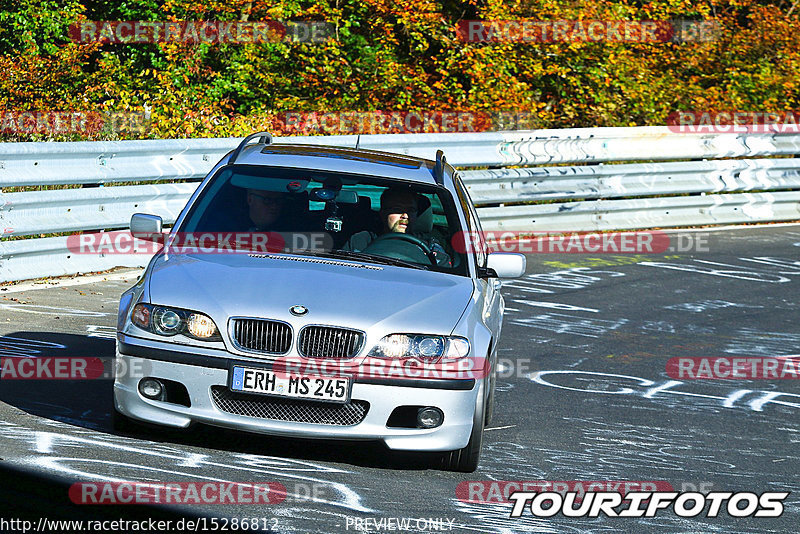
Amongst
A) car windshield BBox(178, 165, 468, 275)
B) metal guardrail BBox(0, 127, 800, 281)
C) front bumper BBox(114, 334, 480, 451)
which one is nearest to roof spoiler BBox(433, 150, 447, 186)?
car windshield BBox(178, 165, 468, 275)

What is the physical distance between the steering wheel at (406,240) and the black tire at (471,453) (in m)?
1.11

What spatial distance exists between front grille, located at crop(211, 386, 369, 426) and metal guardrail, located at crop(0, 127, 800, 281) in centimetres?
416

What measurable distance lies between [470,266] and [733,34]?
20.9 metres

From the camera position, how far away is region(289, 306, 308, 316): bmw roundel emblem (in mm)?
6172

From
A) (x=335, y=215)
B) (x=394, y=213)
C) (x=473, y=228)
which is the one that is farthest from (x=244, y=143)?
(x=473, y=228)

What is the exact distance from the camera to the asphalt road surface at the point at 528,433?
18.9ft

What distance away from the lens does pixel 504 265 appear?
7.54 m

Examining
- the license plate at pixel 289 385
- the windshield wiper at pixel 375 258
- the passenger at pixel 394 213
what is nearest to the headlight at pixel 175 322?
the license plate at pixel 289 385

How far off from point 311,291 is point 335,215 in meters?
1.14

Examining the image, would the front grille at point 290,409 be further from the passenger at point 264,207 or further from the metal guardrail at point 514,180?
the metal guardrail at point 514,180

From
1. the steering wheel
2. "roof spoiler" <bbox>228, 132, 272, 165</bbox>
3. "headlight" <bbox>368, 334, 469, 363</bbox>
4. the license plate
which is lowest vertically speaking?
the license plate

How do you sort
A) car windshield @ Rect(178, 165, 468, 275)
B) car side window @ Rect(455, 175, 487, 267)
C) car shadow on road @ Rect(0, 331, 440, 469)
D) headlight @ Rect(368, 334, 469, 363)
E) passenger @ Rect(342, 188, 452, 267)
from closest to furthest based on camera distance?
1. headlight @ Rect(368, 334, 469, 363)
2. car shadow on road @ Rect(0, 331, 440, 469)
3. car windshield @ Rect(178, 165, 468, 275)
4. passenger @ Rect(342, 188, 452, 267)
5. car side window @ Rect(455, 175, 487, 267)

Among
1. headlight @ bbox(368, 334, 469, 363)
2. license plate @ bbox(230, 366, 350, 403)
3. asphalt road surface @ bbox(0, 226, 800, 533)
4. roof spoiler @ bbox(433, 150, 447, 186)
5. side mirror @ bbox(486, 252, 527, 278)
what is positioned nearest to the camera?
asphalt road surface @ bbox(0, 226, 800, 533)

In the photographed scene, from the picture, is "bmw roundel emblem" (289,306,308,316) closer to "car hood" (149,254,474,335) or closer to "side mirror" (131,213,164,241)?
"car hood" (149,254,474,335)
